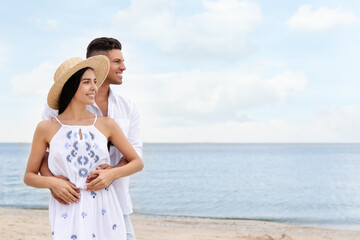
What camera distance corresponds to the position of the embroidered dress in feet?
7.14

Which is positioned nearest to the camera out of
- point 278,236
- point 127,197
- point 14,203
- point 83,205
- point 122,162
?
point 83,205

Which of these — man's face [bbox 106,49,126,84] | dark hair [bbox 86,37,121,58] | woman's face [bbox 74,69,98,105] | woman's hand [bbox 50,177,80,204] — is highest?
dark hair [bbox 86,37,121,58]

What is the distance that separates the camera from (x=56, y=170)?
7.32 feet

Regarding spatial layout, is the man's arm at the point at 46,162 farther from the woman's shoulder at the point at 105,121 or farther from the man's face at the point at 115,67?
the man's face at the point at 115,67

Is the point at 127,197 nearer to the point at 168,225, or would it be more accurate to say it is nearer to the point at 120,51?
the point at 120,51

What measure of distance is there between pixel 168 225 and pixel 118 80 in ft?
27.9

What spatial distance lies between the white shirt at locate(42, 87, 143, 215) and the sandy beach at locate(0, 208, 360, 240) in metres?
5.85

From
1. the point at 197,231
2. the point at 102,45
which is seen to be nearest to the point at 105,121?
the point at 102,45

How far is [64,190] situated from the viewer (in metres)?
2.12

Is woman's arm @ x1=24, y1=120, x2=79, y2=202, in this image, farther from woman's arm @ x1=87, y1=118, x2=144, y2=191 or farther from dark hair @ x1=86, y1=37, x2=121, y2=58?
dark hair @ x1=86, y1=37, x2=121, y2=58

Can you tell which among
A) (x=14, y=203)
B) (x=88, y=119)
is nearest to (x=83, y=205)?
(x=88, y=119)

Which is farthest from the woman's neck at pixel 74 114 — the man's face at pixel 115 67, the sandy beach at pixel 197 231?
the sandy beach at pixel 197 231

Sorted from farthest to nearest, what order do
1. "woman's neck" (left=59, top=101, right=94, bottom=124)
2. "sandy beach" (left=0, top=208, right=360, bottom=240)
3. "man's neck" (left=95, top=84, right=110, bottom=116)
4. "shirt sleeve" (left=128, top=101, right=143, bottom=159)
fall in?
"sandy beach" (left=0, top=208, right=360, bottom=240), "man's neck" (left=95, top=84, right=110, bottom=116), "shirt sleeve" (left=128, top=101, right=143, bottom=159), "woman's neck" (left=59, top=101, right=94, bottom=124)

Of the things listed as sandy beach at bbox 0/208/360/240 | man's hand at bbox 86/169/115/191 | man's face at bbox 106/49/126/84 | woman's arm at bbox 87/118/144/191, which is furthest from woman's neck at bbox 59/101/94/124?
sandy beach at bbox 0/208/360/240
